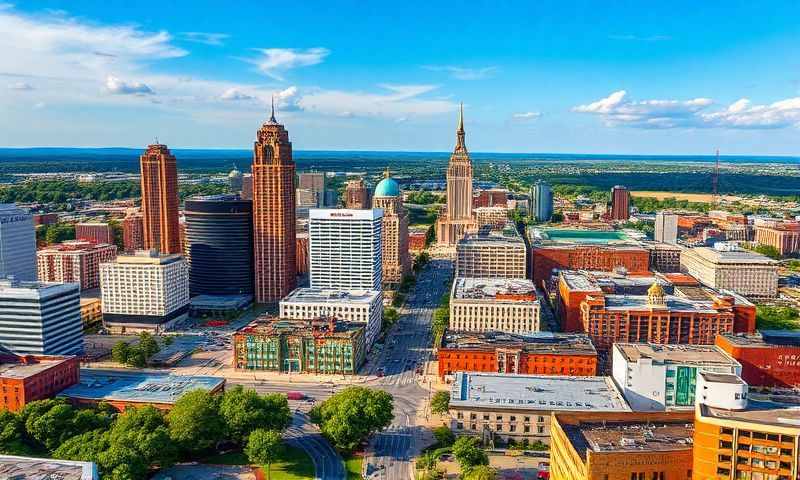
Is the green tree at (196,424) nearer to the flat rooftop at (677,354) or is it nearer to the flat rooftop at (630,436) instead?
the flat rooftop at (630,436)

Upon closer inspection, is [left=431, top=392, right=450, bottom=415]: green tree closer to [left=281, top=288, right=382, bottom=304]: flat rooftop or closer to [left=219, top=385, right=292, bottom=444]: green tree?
[left=219, top=385, right=292, bottom=444]: green tree

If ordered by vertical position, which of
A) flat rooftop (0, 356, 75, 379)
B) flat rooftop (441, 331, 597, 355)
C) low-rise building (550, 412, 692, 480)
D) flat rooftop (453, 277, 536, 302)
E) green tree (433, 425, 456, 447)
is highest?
low-rise building (550, 412, 692, 480)

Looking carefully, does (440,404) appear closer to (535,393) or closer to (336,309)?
(535,393)

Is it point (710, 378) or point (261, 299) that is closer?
point (710, 378)

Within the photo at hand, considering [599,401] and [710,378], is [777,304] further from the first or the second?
[710,378]

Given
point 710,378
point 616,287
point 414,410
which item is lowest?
point 414,410

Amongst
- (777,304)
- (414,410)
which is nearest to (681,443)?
(414,410)

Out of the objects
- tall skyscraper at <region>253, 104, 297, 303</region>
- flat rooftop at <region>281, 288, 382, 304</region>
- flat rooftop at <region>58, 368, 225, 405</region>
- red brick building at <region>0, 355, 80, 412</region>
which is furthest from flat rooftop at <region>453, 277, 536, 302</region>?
red brick building at <region>0, 355, 80, 412</region>

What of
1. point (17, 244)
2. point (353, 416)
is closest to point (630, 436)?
point (353, 416)
